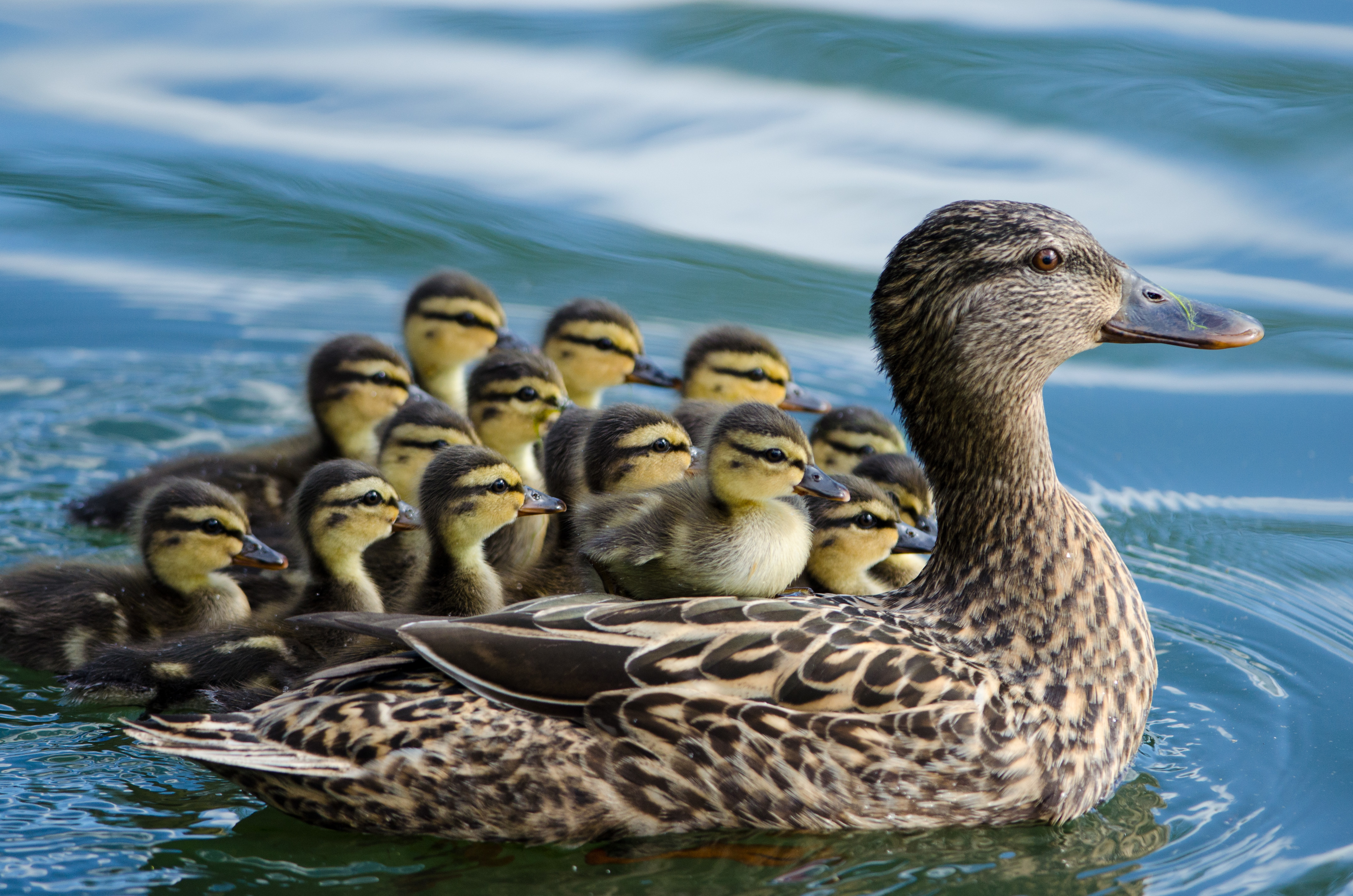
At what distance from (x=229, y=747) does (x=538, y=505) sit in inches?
55.6

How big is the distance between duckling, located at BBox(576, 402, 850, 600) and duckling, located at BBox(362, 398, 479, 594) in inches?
29.1

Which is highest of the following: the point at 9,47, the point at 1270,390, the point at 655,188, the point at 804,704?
the point at 9,47

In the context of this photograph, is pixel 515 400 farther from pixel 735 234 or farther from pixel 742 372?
pixel 735 234

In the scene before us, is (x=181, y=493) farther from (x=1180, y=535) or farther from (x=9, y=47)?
(x=9, y=47)

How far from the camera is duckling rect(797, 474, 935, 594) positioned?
15.0 feet

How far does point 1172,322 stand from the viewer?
3873 millimetres

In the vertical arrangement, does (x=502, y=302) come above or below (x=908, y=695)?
above

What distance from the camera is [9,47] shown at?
8.51 meters

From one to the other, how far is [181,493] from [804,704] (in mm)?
2038

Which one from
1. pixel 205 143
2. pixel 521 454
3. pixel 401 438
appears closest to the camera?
pixel 401 438

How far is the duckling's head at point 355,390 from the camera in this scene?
18.1 feet

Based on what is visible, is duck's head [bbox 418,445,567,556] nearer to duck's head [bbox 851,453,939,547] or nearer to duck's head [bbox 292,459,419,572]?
duck's head [bbox 292,459,419,572]

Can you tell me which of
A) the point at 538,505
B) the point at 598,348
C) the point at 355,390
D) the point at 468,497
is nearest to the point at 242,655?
the point at 468,497

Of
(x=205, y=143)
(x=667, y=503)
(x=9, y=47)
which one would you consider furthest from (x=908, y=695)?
(x=9, y=47)
